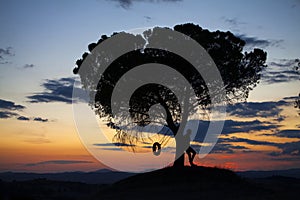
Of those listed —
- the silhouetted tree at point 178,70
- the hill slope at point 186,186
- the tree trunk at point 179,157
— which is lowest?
the hill slope at point 186,186

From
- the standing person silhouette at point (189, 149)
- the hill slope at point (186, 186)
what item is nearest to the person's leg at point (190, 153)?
the standing person silhouette at point (189, 149)

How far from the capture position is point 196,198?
27.4 m

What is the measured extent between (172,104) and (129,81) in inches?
171

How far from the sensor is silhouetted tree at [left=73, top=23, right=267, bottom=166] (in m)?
34.6

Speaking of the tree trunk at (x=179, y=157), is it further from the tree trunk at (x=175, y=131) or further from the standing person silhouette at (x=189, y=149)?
the standing person silhouette at (x=189, y=149)

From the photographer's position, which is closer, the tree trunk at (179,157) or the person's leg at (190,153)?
the tree trunk at (179,157)

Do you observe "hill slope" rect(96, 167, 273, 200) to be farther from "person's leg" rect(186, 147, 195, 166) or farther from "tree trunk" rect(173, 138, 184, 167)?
"person's leg" rect(186, 147, 195, 166)

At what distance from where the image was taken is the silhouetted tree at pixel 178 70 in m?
34.6

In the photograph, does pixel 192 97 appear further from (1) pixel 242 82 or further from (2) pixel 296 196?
(2) pixel 296 196

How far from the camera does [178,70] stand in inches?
1356

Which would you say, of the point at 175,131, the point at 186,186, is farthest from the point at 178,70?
the point at 186,186

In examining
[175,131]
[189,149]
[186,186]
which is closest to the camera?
[186,186]

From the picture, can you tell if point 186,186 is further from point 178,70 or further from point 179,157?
point 178,70

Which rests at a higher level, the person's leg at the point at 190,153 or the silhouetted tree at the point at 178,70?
the silhouetted tree at the point at 178,70
